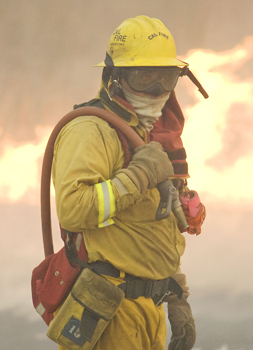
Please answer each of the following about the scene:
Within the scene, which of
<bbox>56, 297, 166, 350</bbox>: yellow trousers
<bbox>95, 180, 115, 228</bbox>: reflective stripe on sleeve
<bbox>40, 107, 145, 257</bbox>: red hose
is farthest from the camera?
<bbox>56, 297, 166, 350</bbox>: yellow trousers

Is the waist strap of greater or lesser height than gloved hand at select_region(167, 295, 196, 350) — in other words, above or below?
below

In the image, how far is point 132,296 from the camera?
3.43m

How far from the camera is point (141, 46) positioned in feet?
Answer: 11.0

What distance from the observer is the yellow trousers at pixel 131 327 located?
3.41 meters

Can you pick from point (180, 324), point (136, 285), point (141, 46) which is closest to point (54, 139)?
point (141, 46)

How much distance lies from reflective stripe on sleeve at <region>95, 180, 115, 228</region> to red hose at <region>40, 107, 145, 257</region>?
301mm

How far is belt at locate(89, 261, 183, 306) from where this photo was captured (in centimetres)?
337

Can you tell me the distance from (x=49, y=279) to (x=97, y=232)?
45 cm

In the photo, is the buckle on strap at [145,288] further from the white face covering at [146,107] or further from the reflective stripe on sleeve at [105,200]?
the white face covering at [146,107]

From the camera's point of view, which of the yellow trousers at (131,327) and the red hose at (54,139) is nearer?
the red hose at (54,139)

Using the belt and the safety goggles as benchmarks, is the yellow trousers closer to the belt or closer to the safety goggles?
the belt

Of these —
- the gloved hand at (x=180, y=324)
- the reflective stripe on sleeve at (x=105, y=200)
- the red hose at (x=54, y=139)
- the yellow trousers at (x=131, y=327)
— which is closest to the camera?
the reflective stripe on sleeve at (x=105, y=200)

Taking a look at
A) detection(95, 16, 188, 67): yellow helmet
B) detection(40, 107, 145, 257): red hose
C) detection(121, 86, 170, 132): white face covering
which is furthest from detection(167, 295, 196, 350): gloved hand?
detection(95, 16, 188, 67): yellow helmet

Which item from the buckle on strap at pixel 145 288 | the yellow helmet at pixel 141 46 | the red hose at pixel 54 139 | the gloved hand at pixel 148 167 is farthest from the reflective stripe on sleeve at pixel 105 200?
the yellow helmet at pixel 141 46
